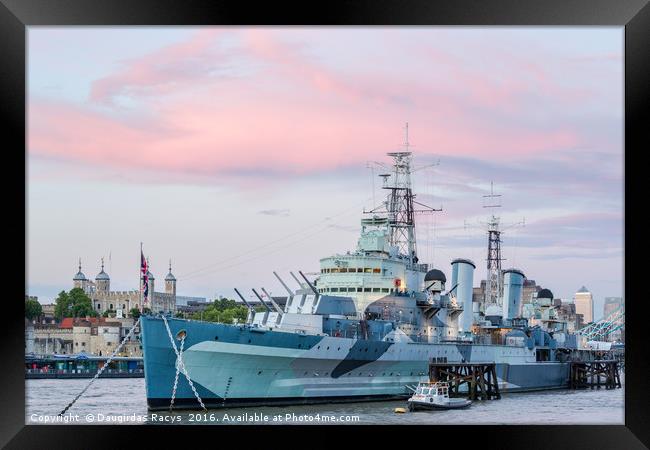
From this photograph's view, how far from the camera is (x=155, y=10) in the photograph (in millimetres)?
12031

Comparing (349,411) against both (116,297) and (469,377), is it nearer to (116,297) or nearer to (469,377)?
(469,377)

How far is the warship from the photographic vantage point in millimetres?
21453

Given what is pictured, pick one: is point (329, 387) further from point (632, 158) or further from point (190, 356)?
point (632, 158)

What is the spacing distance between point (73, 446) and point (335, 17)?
6342mm

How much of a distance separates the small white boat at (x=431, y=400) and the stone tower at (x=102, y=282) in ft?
181

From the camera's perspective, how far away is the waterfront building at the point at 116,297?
72.0 metres

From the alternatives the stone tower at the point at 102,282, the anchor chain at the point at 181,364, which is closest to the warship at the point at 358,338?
the anchor chain at the point at 181,364

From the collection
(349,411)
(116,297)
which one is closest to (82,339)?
(116,297)

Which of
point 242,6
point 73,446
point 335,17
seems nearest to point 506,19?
point 335,17

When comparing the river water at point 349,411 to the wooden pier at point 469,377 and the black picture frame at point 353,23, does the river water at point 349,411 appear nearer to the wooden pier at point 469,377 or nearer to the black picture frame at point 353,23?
the wooden pier at point 469,377

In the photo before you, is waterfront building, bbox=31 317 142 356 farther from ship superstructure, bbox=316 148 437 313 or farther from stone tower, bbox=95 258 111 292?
ship superstructure, bbox=316 148 437 313

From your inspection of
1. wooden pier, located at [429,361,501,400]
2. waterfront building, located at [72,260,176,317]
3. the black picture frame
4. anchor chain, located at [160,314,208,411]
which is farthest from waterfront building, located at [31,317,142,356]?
the black picture frame

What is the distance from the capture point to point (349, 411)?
23.0 metres

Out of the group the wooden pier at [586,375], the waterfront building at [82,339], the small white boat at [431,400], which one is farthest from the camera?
the waterfront building at [82,339]
